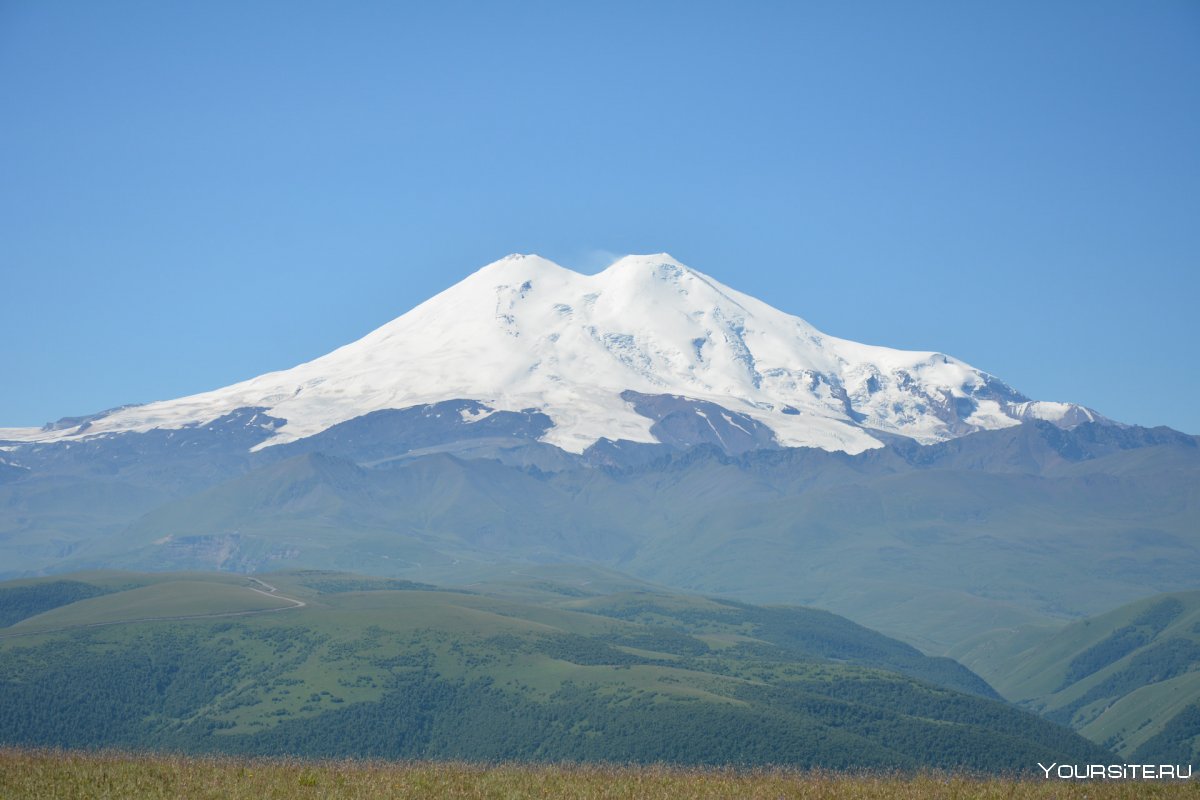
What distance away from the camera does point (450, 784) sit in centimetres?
6378

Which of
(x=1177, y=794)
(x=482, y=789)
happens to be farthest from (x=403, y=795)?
(x=1177, y=794)

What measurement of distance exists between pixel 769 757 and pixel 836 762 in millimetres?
10041

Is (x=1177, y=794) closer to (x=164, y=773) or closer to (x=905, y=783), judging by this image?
(x=905, y=783)

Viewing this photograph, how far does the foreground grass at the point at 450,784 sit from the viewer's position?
61.3m

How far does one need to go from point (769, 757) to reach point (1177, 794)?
135 meters

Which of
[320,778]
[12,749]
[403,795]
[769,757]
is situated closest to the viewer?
[403,795]

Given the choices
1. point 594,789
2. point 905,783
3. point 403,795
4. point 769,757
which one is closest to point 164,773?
point 403,795

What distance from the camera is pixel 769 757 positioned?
639ft

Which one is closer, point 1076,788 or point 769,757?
point 1076,788

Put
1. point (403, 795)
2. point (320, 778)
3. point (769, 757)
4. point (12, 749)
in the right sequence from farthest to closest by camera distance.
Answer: point (769, 757) → point (12, 749) → point (320, 778) → point (403, 795)

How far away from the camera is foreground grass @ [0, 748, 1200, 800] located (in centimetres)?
6131

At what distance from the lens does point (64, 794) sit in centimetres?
6053

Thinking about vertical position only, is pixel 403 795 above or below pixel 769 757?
above

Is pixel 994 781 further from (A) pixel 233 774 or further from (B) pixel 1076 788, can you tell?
(A) pixel 233 774
